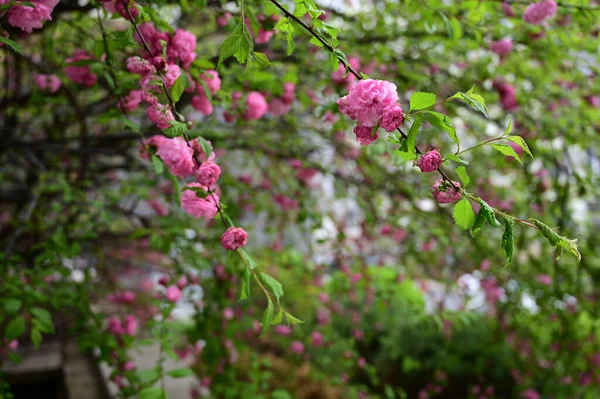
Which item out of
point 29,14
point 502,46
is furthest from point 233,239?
point 502,46

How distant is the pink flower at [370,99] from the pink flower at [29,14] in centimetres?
72

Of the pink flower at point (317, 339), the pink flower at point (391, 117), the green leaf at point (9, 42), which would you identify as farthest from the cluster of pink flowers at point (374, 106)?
the pink flower at point (317, 339)

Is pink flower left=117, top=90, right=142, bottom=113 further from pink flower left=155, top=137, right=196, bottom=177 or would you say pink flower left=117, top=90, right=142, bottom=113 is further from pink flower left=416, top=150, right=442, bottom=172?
pink flower left=416, top=150, right=442, bottom=172

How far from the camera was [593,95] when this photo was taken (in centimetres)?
277

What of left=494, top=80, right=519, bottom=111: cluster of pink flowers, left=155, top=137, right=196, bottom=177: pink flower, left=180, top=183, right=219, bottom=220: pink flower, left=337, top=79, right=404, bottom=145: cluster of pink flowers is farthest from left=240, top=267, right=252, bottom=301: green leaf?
left=494, top=80, right=519, bottom=111: cluster of pink flowers

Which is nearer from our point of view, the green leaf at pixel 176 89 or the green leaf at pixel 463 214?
the green leaf at pixel 463 214

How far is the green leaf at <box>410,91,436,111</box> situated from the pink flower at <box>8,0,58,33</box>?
832 millimetres

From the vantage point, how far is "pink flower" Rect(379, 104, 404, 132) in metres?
0.88

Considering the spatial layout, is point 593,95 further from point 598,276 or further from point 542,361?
point 542,361

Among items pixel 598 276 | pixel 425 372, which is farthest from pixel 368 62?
pixel 425 372

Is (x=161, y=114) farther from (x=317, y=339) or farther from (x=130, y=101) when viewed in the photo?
(x=317, y=339)

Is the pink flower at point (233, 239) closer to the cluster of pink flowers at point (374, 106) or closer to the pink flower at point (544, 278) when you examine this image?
the cluster of pink flowers at point (374, 106)

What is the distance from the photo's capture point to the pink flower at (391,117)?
2.90 feet

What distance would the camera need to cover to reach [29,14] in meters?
1.05
